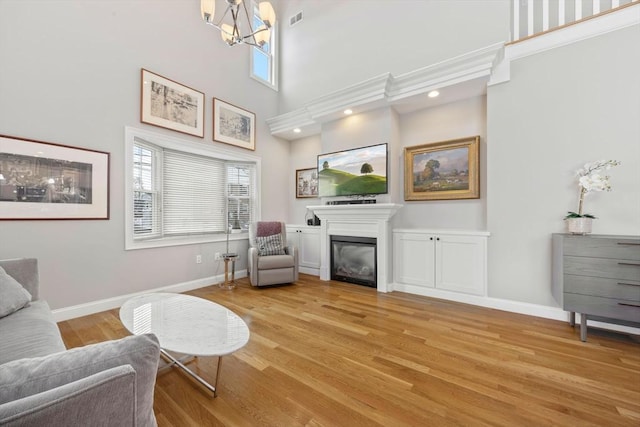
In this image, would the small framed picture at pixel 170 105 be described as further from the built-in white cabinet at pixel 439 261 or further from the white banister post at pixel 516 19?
the white banister post at pixel 516 19

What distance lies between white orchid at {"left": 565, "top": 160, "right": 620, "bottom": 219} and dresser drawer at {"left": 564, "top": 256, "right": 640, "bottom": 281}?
1.52 feet

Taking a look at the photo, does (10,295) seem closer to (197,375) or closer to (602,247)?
(197,375)

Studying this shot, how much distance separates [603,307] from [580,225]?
0.74 meters

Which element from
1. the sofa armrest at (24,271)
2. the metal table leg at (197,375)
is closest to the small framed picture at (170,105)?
the sofa armrest at (24,271)

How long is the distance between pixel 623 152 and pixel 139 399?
158 inches

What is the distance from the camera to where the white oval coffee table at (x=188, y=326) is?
1.43m

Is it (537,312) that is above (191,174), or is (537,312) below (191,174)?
below

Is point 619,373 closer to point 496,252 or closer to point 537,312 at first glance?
point 537,312

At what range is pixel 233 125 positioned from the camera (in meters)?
4.31

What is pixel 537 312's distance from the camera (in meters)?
2.81

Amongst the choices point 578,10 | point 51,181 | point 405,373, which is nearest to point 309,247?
point 405,373

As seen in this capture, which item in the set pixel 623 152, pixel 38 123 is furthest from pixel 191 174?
pixel 623 152

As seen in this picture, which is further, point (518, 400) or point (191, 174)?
point (191, 174)

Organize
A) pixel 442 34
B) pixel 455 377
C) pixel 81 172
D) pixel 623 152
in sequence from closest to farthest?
pixel 455 377, pixel 623 152, pixel 81 172, pixel 442 34
